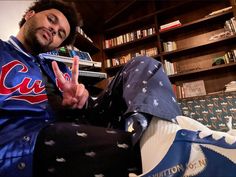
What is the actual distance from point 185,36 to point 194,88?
29.3 inches

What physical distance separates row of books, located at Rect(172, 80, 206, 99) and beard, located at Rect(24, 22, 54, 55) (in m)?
2.05

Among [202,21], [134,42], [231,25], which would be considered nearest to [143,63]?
[231,25]

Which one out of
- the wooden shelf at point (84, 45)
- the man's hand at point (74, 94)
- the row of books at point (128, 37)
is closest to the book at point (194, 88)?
the row of books at point (128, 37)

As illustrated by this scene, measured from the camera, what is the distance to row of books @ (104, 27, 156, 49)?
10.4 ft

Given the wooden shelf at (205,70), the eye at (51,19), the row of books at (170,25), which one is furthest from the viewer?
the row of books at (170,25)

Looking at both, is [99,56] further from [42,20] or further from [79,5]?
[42,20]

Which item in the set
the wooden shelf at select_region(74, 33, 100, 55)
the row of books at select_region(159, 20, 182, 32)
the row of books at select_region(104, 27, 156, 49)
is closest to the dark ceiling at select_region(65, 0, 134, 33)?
the row of books at select_region(104, 27, 156, 49)

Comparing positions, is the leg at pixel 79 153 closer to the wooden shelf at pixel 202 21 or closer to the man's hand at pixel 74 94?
the man's hand at pixel 74 94

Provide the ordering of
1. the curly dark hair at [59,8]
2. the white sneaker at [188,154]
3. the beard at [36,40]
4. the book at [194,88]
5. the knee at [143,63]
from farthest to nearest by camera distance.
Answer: the book at [194,88]
the curly dark hair at [59,8]
the beard at [36,40]
the knee at [143,63]
the white sneaker at [188,154]

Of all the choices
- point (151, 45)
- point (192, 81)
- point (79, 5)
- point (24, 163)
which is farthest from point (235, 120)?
point (79, 5)

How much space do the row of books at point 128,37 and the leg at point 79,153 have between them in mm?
2791

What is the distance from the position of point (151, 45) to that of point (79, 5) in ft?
3.81

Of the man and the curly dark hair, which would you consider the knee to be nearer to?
the man

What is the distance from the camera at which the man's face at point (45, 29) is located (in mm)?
1057
